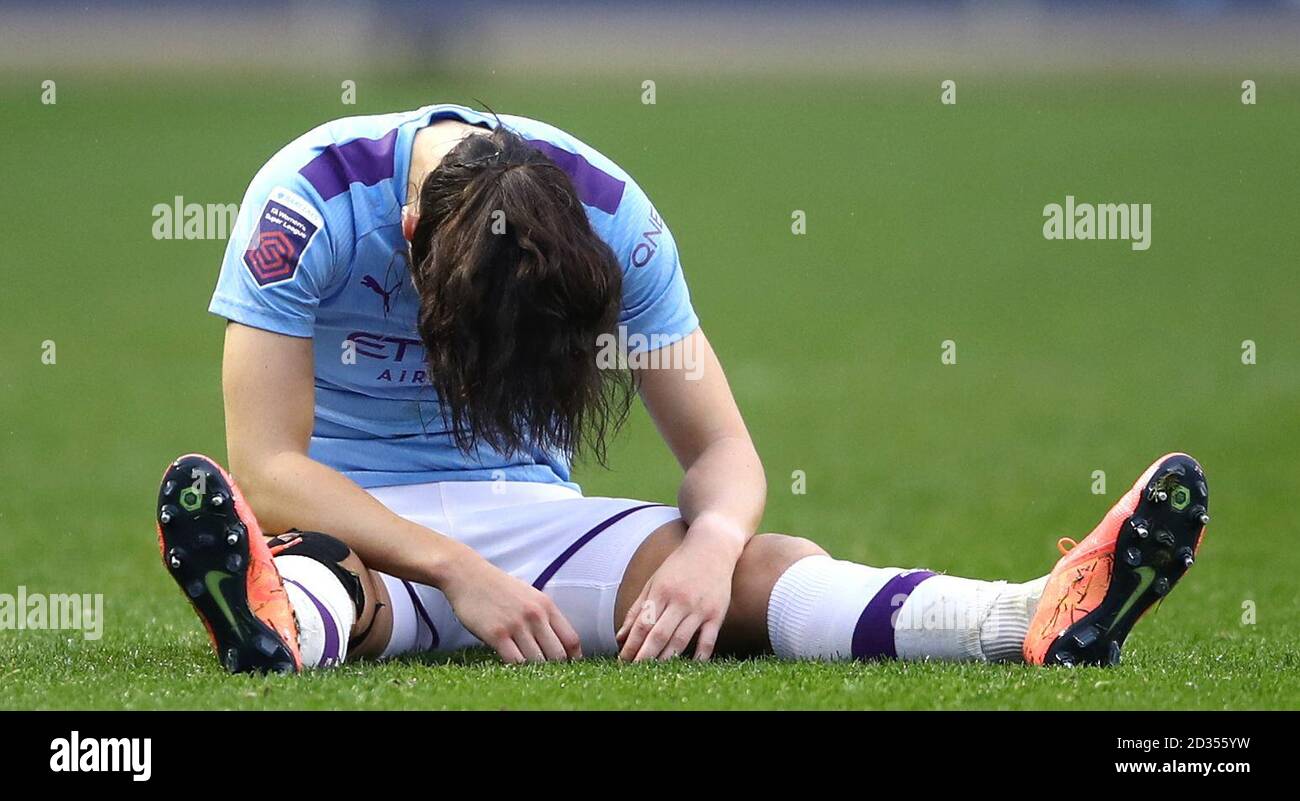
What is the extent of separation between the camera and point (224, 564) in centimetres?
329

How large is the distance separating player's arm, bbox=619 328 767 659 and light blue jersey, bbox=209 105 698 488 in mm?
114

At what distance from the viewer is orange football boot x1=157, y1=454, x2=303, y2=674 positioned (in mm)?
3287

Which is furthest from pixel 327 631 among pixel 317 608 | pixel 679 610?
pixel 679 610

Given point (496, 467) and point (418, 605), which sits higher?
point (496, 467)

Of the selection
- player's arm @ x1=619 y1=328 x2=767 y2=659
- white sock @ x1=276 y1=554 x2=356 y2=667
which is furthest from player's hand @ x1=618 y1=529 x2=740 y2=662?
white sock @ x1=276 y1=554 x2=356 y2=667

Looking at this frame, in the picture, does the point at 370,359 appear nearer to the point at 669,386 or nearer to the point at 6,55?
the point at 669,386

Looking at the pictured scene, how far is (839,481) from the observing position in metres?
8.12

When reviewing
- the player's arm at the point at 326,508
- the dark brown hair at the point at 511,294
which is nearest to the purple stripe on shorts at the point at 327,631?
the player's arm at the point at 326,508

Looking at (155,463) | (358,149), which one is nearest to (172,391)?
(155,463)

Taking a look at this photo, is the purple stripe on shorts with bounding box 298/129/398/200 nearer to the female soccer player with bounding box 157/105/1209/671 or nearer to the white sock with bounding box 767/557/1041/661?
the female soccer player with bounding box 157/105/1209/671

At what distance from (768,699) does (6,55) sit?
3037cm

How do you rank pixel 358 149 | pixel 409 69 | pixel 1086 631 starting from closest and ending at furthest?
pixel 1086 631 → pixel 358 149 → pixel 409 69

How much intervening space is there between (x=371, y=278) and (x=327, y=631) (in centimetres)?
76

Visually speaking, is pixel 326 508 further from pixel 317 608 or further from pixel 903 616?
pixel 903 616
